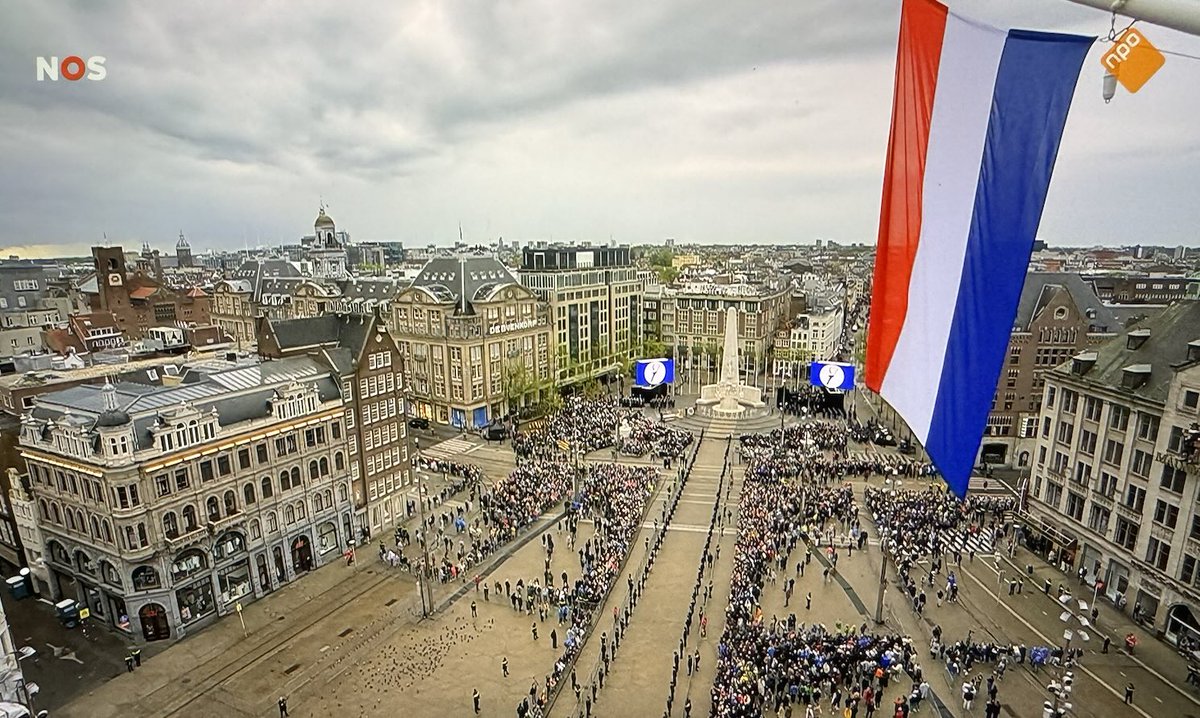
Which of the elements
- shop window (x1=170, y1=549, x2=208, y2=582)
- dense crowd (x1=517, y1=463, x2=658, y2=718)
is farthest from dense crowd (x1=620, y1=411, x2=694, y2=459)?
shop window (x1=170, y1=549, x2=208, y2=582)

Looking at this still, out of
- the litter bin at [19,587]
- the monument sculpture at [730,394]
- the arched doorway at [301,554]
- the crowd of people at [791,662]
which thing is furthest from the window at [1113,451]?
the litter bin at [19,587]

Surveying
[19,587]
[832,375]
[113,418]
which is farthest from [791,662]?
[19,587]

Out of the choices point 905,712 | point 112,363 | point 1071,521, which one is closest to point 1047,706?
point 905,712

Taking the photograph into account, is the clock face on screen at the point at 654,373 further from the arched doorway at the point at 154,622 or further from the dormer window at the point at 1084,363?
the arched doorway at the point at 154,622

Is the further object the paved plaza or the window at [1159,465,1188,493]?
the window at [1159,465,1188,493]

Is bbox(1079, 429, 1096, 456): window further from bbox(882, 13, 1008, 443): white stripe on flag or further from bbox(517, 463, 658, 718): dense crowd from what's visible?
bbox(882, 13, 1008, 443): white stripe on flag
